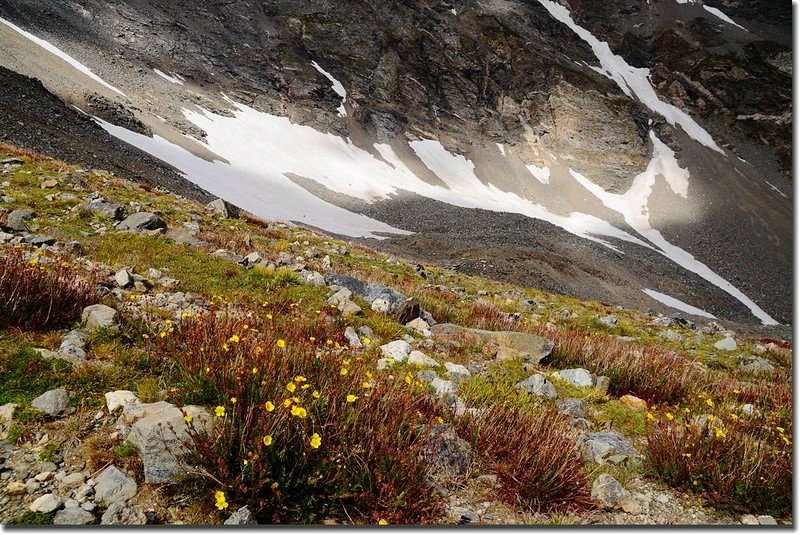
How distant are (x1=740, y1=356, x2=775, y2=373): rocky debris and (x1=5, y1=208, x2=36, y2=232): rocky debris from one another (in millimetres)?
17497

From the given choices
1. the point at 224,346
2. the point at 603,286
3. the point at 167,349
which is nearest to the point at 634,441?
the point at 224,346

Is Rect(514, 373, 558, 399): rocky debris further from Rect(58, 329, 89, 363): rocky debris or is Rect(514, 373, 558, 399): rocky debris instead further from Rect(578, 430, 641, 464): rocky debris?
Rect(58, 329, 89, 363): rocky debris

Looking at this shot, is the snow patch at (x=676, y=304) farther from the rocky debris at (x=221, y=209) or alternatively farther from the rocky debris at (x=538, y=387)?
the rocky debris at (x=538, y=387)

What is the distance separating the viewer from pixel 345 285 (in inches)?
388

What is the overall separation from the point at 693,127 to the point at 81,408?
143 metres

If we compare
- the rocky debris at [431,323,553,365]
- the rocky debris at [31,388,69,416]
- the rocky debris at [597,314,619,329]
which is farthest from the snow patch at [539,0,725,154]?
the rocky debris at [31,388,69,416]

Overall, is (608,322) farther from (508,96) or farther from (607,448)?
(508,96)

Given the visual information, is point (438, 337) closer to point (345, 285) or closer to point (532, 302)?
point (345, 285)

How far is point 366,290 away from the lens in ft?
32.3

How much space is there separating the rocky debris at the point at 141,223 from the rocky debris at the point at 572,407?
35.4 ft

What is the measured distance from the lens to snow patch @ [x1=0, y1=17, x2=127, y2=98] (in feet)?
194

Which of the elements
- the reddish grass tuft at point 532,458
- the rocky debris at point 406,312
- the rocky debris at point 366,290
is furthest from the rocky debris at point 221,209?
the reddish grass tuft at point 532,458

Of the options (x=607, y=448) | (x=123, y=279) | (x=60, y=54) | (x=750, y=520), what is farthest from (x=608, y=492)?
(x=60, y=54)

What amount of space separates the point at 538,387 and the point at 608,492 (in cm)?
224
